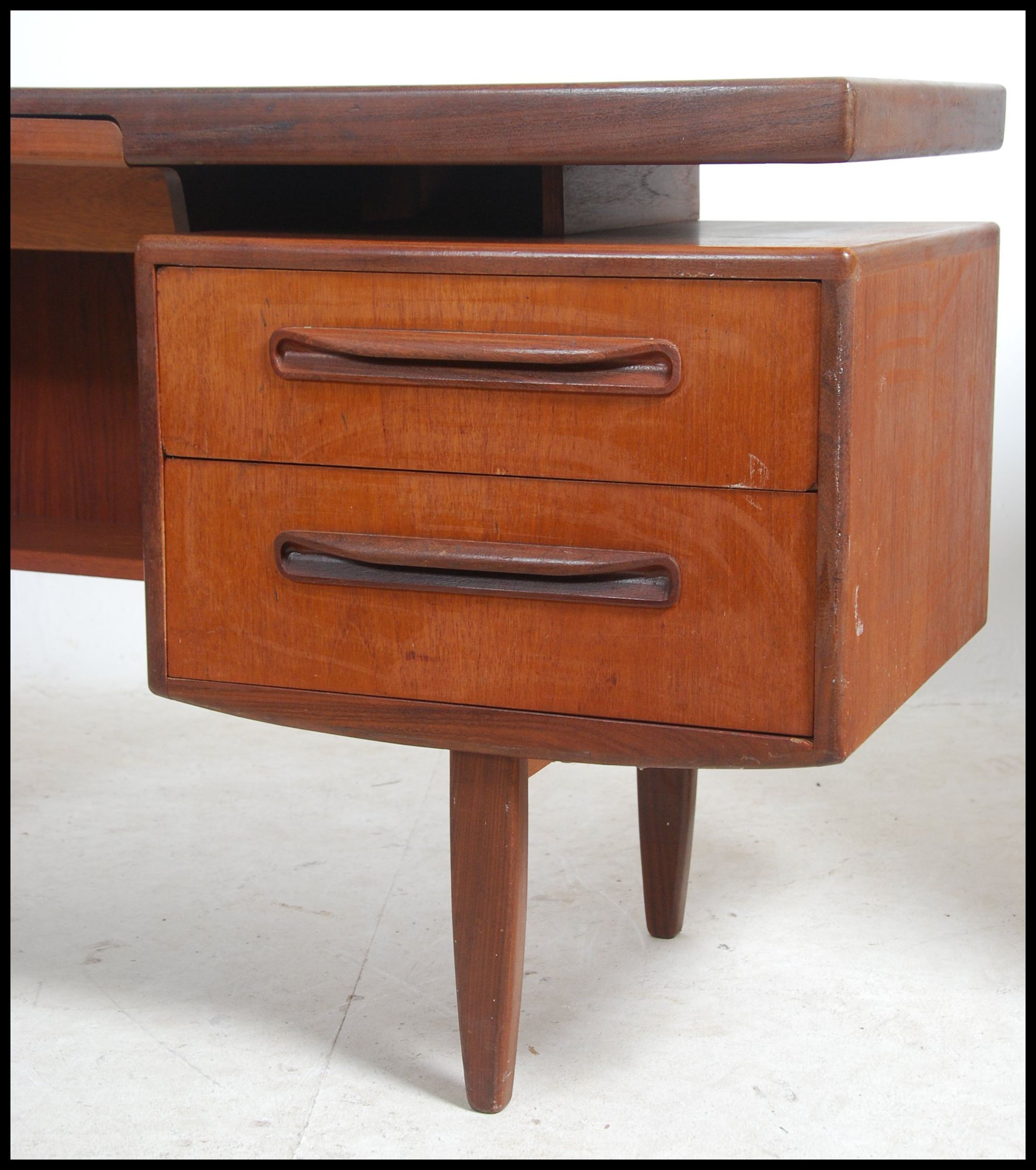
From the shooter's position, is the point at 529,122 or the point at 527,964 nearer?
the point at 529,122

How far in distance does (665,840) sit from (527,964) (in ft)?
0.54

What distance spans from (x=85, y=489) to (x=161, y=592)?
57 cm

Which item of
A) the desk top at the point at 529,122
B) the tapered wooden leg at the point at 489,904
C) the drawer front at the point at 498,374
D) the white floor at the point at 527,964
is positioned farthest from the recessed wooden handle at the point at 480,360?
the white floor at the point at 527,964

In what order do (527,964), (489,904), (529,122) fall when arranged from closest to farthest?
(529,122) < (489,904) < (527,964)

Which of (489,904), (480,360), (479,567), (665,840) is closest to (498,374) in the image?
(480,360)

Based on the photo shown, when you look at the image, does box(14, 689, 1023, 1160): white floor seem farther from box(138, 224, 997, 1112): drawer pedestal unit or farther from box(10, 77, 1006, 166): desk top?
box(10, 77, 1006, 166): desk top

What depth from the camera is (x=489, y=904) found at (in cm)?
115

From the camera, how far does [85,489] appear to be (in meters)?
1.65

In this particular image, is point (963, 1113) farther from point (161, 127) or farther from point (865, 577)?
A: point (161, 127)

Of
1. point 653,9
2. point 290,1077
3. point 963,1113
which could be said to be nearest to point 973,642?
point 653,9

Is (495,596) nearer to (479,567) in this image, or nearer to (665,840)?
(479,567)

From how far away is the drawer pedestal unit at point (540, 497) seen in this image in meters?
0.96

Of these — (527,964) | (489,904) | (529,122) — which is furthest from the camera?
(527,964)

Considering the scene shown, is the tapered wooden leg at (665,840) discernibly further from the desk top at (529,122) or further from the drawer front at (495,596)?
the desk top at (529,122)
